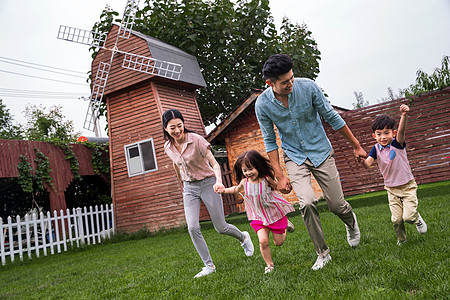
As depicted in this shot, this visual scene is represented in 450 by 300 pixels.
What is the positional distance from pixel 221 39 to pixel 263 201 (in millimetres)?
16486

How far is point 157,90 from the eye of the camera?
15227 millimetres

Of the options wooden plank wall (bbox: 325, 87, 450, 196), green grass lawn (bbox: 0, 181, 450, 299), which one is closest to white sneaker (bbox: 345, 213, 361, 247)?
green grass lawn (bbox: 0, 181, 450, 299)

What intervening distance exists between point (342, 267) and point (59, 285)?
14.6 ft

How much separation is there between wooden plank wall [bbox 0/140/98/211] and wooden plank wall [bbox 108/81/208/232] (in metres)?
1.86

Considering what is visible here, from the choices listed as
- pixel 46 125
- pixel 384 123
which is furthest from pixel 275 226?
pixel 46 125

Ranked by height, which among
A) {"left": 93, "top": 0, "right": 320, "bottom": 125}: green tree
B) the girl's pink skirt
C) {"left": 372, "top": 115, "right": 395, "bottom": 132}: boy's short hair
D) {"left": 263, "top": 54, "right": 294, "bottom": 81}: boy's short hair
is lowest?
the girl's pink skirt

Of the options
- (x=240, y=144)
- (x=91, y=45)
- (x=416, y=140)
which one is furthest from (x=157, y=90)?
(x=416, y=140)

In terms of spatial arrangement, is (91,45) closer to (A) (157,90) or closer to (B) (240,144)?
(A) (157,90)

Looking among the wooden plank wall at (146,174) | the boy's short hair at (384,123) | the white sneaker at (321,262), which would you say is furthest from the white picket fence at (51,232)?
the boy's short hair at (384,123)

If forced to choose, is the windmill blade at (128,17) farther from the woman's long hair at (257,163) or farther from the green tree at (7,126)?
the green tree at (7,126)

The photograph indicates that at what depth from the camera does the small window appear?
15141mm

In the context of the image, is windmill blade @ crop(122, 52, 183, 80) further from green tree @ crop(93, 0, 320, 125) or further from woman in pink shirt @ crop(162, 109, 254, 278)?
woman in pink shirt @ crop(162, 109, 254, 278)

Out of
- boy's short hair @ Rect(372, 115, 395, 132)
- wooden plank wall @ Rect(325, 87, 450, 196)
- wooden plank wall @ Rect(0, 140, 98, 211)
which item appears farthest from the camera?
wooden plank wall @ Rect(0, 140, 98, 211)

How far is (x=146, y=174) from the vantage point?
1512 cm
